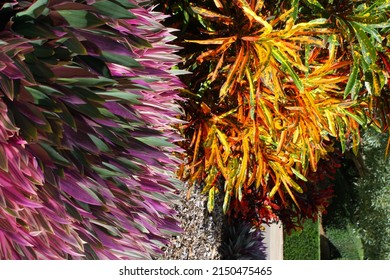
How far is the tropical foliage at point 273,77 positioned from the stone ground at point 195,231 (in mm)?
487

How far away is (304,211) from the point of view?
5191 millimetres

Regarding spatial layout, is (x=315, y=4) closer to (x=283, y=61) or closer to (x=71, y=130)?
(x=283, y=61)

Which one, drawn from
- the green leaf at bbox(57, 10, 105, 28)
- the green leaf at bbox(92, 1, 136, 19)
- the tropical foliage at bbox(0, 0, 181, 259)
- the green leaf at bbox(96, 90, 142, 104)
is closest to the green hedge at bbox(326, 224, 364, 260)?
the tropical foliage at bbox(0, 0, 181, 259)

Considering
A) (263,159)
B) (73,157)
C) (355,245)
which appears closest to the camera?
(73,157)

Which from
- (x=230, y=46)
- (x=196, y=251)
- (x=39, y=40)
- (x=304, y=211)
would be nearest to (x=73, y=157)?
(x=39, y=40)

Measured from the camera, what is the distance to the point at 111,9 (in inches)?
73.9

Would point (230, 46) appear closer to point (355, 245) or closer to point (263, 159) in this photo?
point (263, 159)

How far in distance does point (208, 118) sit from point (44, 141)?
1.62m

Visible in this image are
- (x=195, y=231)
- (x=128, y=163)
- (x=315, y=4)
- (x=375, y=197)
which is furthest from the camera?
(x=375, y=197)

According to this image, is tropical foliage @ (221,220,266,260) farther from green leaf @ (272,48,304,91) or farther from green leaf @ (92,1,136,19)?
green leaf @ (92,1,136,19)

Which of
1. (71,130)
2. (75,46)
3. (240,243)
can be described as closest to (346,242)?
(240,243)

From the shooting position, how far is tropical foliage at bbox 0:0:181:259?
5.68ft

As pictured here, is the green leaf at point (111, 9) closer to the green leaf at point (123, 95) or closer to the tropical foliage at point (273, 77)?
the green leaf at point (123, 95)

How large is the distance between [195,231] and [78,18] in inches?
108
